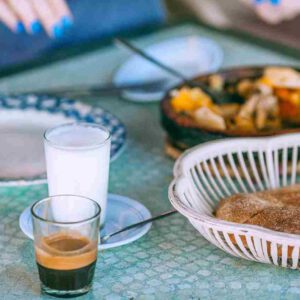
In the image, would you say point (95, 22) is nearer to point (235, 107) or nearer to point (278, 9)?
point (278, 9)

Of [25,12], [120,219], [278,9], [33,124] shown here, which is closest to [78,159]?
[120,219]

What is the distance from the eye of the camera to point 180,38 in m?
2.15

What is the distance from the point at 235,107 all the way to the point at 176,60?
0.53 meters

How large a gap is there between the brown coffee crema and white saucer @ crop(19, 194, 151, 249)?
0.44 feet

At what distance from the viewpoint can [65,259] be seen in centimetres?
98

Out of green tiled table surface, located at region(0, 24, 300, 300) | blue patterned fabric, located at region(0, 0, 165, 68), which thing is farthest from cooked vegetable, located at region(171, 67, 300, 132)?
blue patterned fabric, located at region(0, 0, 165, 68)

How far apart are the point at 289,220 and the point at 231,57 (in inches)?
42.2

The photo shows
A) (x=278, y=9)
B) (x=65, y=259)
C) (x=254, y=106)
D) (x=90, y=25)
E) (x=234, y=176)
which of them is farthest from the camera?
(x=278, y=9)

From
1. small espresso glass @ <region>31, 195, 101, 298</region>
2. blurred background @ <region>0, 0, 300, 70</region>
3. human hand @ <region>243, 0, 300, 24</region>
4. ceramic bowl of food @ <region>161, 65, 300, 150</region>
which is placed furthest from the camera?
human hand @ <region>243, 0, 300, 24</region>

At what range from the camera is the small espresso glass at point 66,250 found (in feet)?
3.21

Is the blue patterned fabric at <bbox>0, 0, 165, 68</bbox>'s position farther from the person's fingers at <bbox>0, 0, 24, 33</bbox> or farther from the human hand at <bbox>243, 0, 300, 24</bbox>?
the human hand at <bbox>243, 0, 300, 24</bbox>

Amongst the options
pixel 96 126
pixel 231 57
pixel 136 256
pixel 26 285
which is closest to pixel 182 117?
pixel 96 126

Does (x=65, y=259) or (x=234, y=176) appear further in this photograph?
(x=234, y=176)

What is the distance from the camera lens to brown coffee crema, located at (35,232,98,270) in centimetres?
98
